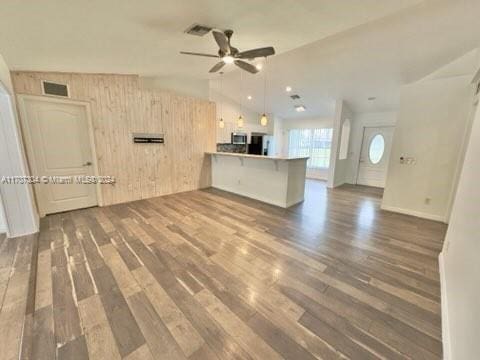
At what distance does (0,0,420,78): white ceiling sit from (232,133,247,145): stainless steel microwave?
4.35m

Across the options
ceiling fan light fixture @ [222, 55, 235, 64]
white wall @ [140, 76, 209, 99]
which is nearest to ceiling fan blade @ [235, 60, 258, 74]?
ceiling fan light fixture @ [222, 55, 235, 64]

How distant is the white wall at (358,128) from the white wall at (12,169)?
8.47 meters

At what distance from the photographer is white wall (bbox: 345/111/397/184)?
6383 mm

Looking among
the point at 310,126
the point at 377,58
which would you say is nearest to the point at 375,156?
the point at 310,126

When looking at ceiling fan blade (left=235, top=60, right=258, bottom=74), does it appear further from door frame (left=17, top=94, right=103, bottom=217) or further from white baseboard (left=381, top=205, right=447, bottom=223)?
white baseboard (left=381, top=205, right=447, bottom=223)

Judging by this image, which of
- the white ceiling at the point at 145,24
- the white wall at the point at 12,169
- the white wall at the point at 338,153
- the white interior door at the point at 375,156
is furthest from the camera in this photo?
the white interior door at the point at 375,156

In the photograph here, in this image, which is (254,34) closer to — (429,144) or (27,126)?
(429,144)

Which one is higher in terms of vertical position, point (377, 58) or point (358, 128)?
point (377, 58)

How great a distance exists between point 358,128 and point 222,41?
6326 mm

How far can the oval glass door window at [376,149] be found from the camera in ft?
21.7

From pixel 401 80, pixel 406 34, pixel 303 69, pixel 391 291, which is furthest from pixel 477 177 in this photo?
pixel 303 69

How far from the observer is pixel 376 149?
22.2 feet

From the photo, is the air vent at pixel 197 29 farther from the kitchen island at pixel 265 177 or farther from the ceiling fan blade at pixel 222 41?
the kitchen island at pixel 265 177

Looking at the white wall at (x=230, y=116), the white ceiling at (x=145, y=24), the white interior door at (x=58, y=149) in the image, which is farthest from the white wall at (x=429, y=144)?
the white interior door at (x=58, y=149)
